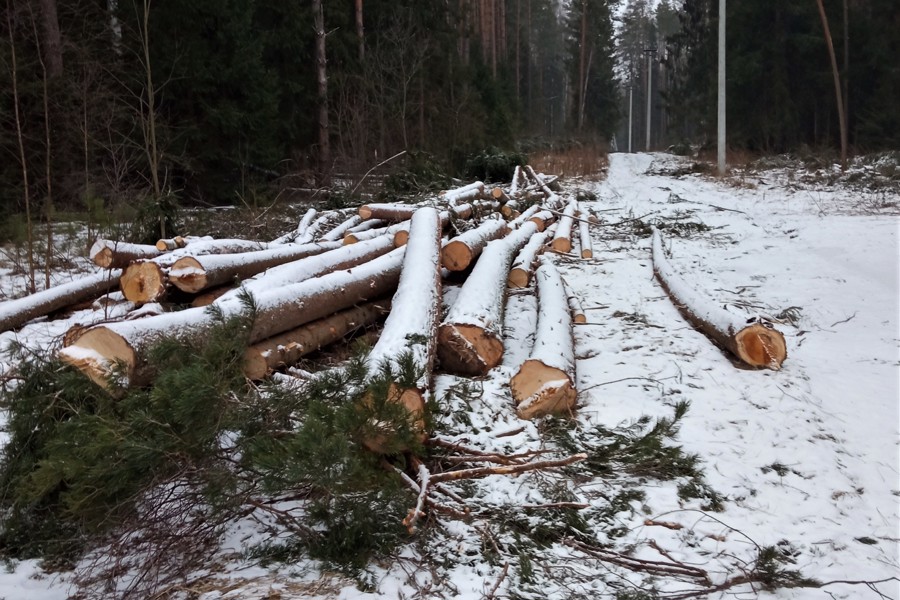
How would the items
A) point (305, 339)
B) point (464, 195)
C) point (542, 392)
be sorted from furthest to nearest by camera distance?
point (464, 195), point (305, 339), point (542, 392)

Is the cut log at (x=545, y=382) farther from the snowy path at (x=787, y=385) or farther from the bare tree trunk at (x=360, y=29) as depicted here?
the bare tree trunk at (x=360, y=29)

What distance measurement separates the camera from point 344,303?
496cm

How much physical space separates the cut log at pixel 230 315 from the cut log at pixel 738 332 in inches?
108

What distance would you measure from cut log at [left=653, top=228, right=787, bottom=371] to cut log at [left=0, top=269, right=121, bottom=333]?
561cm

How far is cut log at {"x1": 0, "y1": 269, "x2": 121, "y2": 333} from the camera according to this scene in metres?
5.66

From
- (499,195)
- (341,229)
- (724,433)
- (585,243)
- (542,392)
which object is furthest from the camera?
(499,195)

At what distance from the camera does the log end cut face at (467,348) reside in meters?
4.31

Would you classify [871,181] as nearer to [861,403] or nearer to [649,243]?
[649,243]

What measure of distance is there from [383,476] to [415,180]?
1009cm

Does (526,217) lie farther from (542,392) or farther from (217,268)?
(542,392)

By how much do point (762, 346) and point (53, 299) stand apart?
6.36m

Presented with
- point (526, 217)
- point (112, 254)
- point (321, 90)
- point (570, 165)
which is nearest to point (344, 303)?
point (112, 254)

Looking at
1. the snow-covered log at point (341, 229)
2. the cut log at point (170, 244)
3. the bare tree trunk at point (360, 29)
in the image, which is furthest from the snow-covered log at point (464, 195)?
the bare tree trunk at point (360, 29)

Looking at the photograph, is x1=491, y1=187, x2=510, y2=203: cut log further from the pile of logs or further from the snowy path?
the pile of logs
